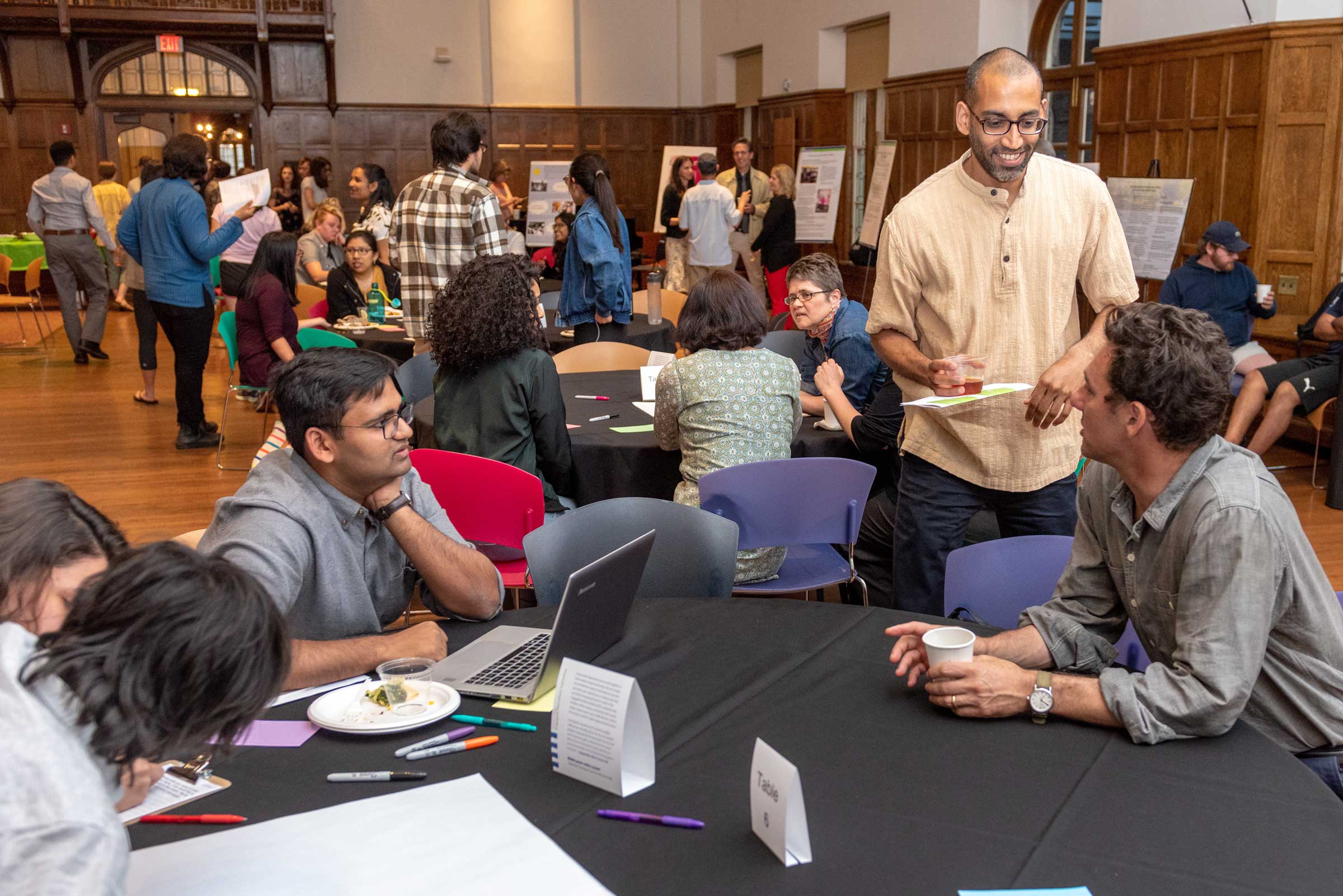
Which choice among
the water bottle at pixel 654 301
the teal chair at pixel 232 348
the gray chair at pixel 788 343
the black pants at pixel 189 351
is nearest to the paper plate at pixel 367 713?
the gray chair at pixel 788 343

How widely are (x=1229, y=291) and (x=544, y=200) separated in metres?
8.71

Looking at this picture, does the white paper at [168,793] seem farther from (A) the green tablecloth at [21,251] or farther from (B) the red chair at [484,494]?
(A) the green tablecloth at [21,251]

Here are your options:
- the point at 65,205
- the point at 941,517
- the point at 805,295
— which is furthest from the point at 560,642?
the point at 65,205

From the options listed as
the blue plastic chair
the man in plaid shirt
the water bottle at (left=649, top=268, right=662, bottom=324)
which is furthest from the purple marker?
the water bottle at (left=649, top=268, right=662, bottom=324)

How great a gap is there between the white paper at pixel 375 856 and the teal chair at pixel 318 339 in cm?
→ 473

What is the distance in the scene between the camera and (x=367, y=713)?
71.6 inches

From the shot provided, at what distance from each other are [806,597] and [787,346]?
5.96 feet

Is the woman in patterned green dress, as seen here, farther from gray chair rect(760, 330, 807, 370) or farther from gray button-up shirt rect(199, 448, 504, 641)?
gray chair rect(760, 330, 807, 370)

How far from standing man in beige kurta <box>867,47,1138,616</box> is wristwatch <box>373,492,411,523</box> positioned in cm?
134

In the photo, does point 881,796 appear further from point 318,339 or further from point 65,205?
point 65,205

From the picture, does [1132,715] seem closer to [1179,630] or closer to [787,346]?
[1179,630]

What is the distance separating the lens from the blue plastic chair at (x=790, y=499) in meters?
3.26

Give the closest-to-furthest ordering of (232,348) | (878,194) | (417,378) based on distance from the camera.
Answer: (417,378) → (232,348) → (878,194)

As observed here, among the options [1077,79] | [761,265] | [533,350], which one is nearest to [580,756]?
[533,350]
